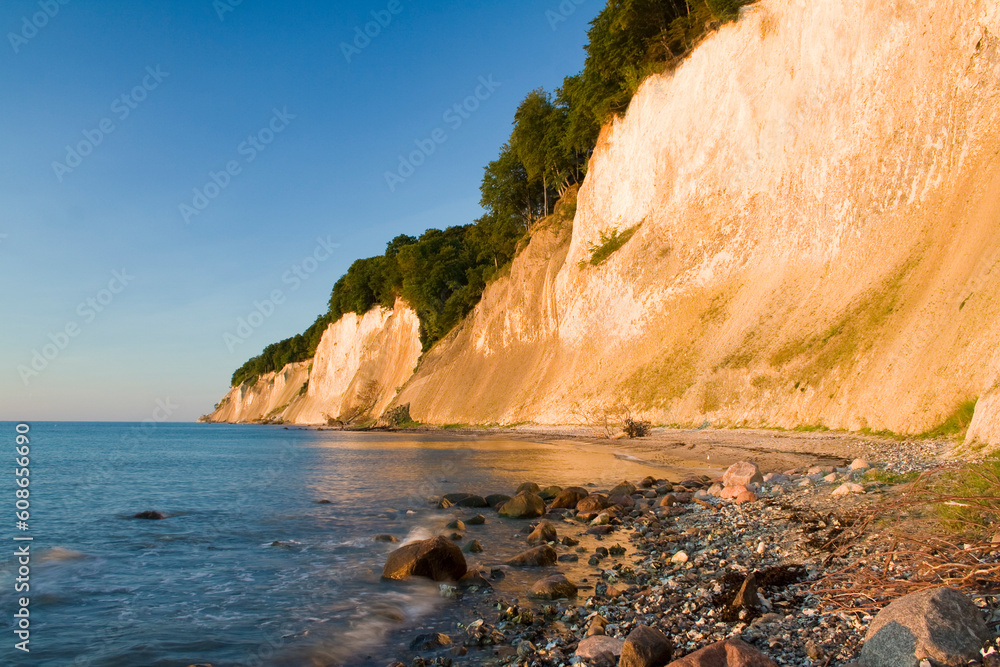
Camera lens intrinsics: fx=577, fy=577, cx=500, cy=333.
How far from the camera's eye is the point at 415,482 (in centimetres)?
2011

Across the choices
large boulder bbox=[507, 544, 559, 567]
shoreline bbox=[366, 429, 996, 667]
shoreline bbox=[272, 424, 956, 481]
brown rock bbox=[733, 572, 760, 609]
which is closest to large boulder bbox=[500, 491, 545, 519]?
shoreline bbox=[366, 429, 996, 667]

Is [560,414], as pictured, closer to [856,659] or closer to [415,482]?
[415,482]

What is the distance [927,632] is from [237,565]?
392 inches

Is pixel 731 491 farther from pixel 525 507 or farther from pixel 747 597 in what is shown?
pixel 747 597

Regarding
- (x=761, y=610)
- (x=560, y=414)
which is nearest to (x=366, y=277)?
→ (x=560, y=414)

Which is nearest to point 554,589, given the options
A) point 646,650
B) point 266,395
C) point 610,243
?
point 646,650

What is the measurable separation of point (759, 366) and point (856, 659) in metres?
22.9

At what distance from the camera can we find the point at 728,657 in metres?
4.22

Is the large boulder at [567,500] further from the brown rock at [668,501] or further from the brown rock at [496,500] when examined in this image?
the brown rock at [668,501]

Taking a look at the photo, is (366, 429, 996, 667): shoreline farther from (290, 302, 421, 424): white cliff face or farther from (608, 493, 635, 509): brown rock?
(290, 302, 421, 424): white cliff face

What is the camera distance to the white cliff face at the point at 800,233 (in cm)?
1883

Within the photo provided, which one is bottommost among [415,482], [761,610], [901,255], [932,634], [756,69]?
[415,482]

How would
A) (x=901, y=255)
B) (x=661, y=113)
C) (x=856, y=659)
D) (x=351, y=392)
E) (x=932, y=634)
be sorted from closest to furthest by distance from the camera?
1. (x=932, y=634)
2. (x=856, y=659)
3. (x=901, y=255)
4. (x=661, y=113)
5. (x=351, y=392)

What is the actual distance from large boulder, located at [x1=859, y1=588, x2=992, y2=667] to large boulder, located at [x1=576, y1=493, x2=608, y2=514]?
9.16 metres
